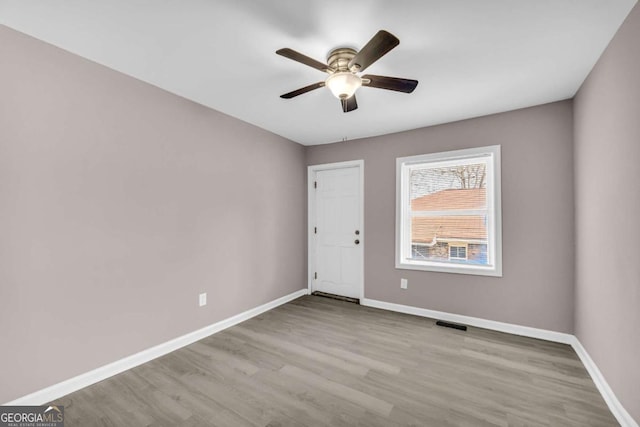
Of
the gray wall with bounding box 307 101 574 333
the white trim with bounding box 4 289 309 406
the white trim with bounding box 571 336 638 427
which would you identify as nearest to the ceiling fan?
the gray wall with bounding box 307 101 574 333

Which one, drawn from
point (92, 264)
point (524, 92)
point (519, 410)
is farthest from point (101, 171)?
point (524, 92)

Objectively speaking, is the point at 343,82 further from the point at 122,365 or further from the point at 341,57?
the point at 122,365

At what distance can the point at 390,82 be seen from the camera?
1.93 meters

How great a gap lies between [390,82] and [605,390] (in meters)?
2.66

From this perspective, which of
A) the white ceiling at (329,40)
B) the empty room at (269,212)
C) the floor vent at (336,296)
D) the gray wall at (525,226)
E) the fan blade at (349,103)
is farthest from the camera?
the floor vent at (336,296)

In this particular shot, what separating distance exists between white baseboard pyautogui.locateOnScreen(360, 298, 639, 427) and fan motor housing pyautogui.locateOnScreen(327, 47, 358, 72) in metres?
2.78

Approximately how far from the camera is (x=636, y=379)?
1.53m

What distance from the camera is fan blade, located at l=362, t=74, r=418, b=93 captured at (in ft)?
6.15

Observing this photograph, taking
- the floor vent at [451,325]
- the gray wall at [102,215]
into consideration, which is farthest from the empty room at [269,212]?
the floor vent at [451,325]

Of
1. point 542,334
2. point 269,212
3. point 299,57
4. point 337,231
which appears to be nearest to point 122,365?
point 269,212

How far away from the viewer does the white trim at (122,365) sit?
183 cm

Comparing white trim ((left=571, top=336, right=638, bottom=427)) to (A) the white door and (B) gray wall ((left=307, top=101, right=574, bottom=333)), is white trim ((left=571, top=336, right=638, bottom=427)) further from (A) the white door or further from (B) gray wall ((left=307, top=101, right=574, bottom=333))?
(A) the white door

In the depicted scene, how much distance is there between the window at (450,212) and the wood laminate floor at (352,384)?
856mm

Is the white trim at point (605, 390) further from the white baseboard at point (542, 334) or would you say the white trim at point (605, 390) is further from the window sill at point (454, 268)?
the window sill at point (454, 268)
